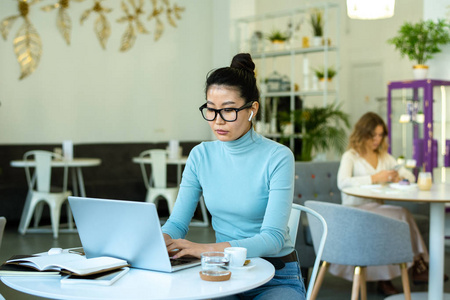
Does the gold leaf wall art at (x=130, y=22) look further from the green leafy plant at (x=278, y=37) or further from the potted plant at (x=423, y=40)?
the potted plant at (x=423, y=40)

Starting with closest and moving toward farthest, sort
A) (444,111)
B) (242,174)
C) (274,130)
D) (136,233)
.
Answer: (136,233), (242,174), (444,111), (274,130)

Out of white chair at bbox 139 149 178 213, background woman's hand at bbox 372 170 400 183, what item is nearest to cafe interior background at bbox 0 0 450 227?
white chair at bbox 139 149 178 213

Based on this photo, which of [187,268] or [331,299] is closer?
[187,268]

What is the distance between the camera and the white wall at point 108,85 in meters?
6.77

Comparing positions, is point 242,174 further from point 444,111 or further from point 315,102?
point 315,102

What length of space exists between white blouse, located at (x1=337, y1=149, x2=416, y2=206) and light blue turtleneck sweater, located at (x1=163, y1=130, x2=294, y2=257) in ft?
6.66

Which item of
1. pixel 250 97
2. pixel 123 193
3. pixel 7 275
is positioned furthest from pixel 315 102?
pixel 7 275

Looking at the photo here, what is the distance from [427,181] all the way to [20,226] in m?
4.03

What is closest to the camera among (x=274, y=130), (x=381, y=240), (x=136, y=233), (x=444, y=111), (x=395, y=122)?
(x=136, y=233)

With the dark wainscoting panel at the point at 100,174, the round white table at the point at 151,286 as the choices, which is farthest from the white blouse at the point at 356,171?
the dark wainscoting panel at the point at 100,174

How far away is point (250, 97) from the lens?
6.51ft

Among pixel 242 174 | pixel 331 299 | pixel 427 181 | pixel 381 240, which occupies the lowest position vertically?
pixel 331 299

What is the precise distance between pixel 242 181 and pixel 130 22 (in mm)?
6144

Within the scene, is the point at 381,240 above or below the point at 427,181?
below
